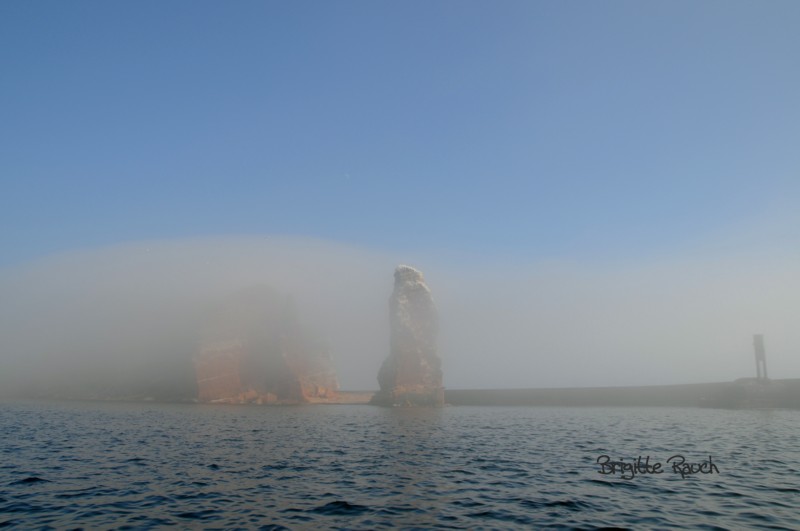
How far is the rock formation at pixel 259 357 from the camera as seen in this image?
486 feet

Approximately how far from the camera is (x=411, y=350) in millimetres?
132625

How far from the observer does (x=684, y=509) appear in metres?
17.9

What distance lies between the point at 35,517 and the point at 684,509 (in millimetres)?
23217

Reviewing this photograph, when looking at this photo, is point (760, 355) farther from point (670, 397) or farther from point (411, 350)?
point (411, 350)

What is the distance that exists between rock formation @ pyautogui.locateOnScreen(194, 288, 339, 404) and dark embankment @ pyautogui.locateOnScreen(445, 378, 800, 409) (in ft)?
255

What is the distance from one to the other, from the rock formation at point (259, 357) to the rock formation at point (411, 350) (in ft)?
120

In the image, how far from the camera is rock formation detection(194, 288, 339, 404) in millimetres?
148250

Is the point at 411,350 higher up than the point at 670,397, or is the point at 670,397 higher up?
the point at 411,350

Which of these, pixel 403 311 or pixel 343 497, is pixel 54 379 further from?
pixel 343 497

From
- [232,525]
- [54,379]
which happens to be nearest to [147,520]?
[232,525]

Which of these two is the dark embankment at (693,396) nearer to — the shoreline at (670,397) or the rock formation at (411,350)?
the shoreline at (670,397)
